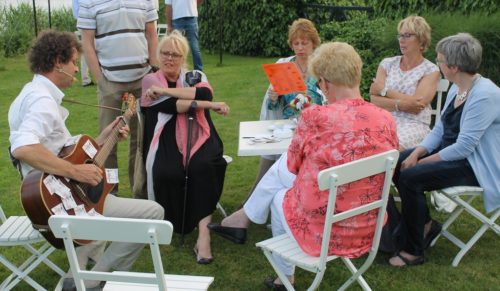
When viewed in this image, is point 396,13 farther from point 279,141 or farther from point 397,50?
point 279,141

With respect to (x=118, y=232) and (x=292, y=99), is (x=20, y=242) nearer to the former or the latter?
(x=118, y=232)

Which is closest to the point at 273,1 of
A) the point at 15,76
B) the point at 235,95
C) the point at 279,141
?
the point at 235,95

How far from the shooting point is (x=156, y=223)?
2152mm

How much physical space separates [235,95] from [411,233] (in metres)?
5.41

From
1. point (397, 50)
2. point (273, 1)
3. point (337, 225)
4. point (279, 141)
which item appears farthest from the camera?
point (273, 1)

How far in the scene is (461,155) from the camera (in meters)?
3.68

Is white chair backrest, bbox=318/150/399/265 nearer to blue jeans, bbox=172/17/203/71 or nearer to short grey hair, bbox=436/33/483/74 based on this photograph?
short grey hair, bbox=436/33/483/74

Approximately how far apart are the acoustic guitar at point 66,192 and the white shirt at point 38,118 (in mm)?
100

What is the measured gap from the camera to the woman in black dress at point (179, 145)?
4121mm

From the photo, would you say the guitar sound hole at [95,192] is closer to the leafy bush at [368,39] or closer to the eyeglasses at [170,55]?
the eyeglasses at [170,55]

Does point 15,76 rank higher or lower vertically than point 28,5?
lower

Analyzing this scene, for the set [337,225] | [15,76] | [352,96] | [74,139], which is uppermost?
[352,96]

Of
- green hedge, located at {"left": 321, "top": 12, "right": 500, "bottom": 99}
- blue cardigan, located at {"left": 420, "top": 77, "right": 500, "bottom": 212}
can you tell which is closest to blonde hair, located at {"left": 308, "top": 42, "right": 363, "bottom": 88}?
blue cardigan, located at {"left": 420, "top": 77, "right": 500, "bottom": 212}

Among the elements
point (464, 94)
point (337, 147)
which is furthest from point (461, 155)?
point (337, 147)
